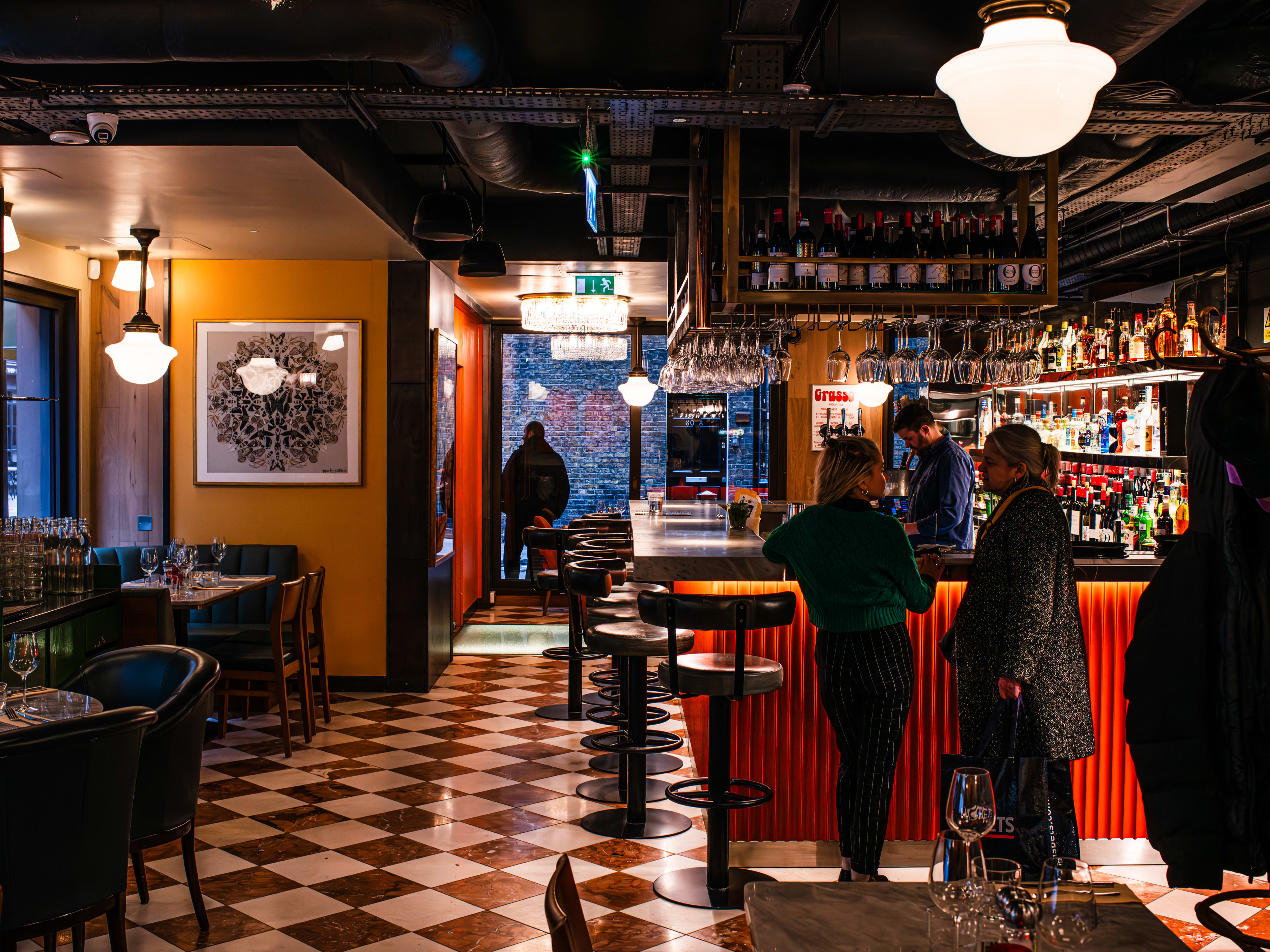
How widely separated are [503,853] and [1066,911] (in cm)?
331

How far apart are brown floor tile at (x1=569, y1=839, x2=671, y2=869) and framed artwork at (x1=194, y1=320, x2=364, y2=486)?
371cm

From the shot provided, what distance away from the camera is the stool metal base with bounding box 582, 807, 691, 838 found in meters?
4.56

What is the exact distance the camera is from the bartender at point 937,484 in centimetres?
551

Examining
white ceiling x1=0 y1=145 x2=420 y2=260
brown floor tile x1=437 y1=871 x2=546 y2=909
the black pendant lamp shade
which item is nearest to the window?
white ceiling x1=0 y1=145 x2=420 y2=260

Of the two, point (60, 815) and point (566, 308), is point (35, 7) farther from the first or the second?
point (566, 308)

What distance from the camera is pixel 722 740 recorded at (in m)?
3.83

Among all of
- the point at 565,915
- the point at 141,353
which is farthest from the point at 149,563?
the point at 565,915

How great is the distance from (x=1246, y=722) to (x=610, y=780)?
386cm

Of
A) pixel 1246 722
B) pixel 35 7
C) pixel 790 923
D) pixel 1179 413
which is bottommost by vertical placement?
pixel 790 923

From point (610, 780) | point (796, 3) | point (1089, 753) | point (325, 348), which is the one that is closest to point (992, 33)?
point (796, 3)

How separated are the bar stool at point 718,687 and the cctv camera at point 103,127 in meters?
2.72

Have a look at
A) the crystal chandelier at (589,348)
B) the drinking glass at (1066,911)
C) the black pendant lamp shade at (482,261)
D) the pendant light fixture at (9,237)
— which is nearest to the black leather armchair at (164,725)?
the drinking glass at (1066,911)

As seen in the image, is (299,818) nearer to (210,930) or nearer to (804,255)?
(210,930)

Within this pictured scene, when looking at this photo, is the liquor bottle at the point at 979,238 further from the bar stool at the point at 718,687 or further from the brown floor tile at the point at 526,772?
the brown floor tile at the point at 526,772
